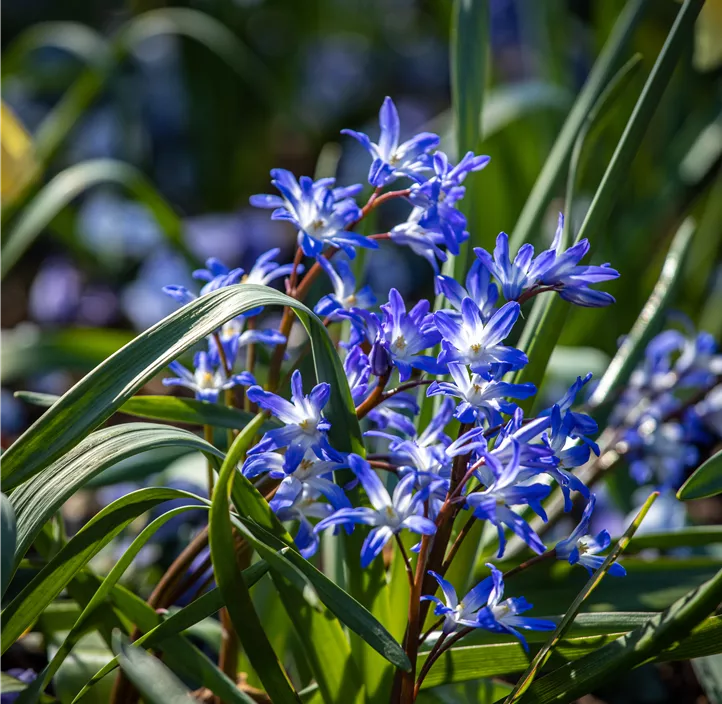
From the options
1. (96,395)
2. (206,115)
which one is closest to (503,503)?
(96,395)

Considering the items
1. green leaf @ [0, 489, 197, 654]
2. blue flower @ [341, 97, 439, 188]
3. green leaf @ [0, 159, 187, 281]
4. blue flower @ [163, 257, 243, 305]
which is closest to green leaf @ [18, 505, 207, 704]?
green leaf @ [0, 489, 197, 654]

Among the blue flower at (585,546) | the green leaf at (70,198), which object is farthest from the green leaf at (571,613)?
the green leaf at (70,198)

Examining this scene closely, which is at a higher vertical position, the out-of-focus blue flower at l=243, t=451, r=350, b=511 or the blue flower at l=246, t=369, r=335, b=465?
the blue flower at l=246, t=369, r=335, b=465

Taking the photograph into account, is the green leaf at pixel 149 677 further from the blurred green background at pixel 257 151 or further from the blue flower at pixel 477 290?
the blurred green background at pixel 257 151

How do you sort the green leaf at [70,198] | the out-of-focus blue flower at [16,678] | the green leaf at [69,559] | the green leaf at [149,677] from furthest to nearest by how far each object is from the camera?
the green leaf at [70,198]
the out-of-focus blue flower at [16,678]
the green leaf at [69,559]
the green leaf at [149,677]

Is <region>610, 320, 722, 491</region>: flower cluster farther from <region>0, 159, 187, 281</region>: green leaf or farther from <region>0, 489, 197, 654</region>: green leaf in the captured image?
<region>0, 159, 187, 281</region>: green leaf

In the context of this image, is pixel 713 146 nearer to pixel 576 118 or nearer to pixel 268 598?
pixel 576 118

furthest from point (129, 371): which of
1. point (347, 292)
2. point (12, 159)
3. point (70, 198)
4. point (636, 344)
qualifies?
point (12, 159)
